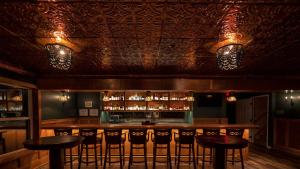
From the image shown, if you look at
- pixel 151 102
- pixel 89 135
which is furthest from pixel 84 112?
pixel 89 135

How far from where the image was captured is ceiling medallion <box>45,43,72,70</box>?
2828 millimetres

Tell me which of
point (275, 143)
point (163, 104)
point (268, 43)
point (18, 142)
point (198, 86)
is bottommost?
point (275, 143)

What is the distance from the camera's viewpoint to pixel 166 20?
2.05 metres

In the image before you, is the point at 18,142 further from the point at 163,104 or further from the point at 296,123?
the point at 296,123

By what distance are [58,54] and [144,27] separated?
56.8 inches

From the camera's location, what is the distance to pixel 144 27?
224 cm

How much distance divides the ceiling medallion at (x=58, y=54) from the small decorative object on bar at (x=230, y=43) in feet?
7.10

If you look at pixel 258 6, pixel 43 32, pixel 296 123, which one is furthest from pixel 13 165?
pixel 296 123

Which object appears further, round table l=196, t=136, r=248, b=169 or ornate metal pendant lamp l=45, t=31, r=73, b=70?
round table l=196, t=136, r=248, b=169

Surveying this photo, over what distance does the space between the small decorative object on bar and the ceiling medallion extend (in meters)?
2.16

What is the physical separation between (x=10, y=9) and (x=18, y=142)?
169 inches

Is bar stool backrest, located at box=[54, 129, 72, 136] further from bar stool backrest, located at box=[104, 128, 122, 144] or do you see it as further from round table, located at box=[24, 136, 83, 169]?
round table, located at box=[24, 136, 83, 169]

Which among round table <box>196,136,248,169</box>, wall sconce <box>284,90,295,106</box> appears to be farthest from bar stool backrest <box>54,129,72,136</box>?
wall sconce <box>284,90,295,106</box>

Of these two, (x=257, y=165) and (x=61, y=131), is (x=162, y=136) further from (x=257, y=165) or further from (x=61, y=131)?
(x=257, y=165)
